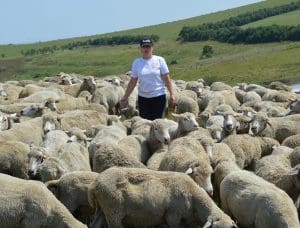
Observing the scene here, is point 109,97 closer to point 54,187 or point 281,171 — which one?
point 281,171

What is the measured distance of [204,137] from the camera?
11.6m

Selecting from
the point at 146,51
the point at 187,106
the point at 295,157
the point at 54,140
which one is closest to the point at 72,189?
the point at 54,140

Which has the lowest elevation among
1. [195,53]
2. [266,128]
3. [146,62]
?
[195,53]

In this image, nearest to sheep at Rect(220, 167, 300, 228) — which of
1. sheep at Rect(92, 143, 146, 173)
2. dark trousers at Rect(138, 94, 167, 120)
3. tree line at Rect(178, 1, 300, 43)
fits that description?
sheep at Rect(92, 143, 146, 173)

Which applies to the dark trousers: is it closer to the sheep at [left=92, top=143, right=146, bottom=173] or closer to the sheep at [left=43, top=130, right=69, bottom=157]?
the sheep at [left=43, top=130, right=69, bottom=157]

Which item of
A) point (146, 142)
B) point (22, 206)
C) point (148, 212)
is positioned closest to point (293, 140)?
point (146, 142)

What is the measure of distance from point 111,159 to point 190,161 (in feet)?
4.29

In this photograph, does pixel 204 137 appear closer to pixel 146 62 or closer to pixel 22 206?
pixel 146 62

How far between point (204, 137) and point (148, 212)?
331cm

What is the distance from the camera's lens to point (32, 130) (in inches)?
542

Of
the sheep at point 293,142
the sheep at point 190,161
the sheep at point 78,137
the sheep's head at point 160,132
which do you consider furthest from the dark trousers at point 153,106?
the sheep at point 293,142

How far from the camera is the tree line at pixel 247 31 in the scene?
373 feet

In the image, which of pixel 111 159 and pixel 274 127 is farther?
pixel 274 127

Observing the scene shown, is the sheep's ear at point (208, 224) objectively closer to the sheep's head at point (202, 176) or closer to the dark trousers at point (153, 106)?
the sheep's head at point (202, 176)
